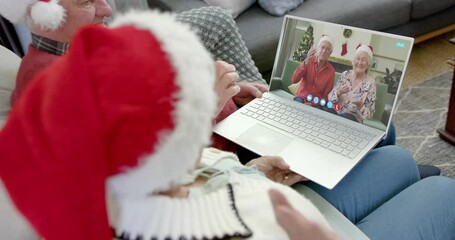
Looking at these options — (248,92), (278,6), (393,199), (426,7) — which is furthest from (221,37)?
(426,7)

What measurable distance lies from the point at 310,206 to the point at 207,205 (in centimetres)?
22

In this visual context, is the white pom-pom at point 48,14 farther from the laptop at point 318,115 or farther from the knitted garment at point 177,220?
the knitted garment at point 177,220

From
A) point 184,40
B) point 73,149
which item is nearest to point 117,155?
point 73,149

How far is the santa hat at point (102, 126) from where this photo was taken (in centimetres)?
47

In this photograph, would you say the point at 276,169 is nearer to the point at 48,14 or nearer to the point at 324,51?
the point at 324,51

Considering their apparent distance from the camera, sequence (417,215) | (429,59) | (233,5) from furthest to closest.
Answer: (429,59), (233,5), (417,215)

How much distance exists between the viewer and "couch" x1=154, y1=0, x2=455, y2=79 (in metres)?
A: 1.87

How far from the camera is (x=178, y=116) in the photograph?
50cm

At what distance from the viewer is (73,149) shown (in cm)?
47

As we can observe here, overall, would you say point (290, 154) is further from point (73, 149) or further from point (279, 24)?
point (279, 24)

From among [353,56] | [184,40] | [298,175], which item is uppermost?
[184,40]

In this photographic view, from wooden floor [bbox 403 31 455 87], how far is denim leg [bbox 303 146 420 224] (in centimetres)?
118

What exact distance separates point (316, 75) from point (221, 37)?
1.17 feet

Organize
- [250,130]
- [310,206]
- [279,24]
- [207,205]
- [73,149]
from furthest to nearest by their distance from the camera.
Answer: [279,24] < [250,130] < [310,206] < [207,205] < [73,149]
